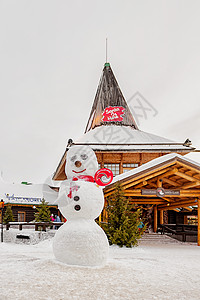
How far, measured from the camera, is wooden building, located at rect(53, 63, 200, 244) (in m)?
11.8

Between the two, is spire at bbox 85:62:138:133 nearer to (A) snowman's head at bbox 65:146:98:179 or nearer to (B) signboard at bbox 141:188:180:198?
(B) signboard at bbox 141:188:180:198

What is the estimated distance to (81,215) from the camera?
6.75 metres

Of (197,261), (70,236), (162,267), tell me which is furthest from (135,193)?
(70,236)

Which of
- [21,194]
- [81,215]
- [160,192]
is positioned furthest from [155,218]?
[21,194]

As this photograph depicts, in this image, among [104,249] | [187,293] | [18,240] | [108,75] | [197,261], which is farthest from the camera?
[108,75]

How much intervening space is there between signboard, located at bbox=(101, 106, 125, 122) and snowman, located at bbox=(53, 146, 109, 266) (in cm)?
1505

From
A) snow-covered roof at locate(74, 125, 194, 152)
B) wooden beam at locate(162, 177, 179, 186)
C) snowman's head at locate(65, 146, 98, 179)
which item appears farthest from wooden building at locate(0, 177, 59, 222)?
snowman's head at locate(65, 146, 98, 179)

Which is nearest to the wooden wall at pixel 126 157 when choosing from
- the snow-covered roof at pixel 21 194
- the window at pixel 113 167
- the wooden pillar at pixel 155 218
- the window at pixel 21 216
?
the window at pixel 113 167

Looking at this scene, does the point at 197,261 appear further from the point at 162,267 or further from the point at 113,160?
the point at 113,160

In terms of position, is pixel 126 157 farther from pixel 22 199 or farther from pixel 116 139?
pixel 22 199

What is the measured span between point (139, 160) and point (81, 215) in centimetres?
1251

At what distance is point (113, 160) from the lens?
1880 centimetres

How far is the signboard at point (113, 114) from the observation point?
2233 cm

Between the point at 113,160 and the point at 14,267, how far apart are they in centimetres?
1313
